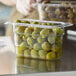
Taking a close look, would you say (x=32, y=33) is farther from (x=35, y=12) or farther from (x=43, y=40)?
(x=35, y=12)

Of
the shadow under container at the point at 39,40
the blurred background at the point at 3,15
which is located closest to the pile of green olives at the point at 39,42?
the shadow under container at the point at 39,40

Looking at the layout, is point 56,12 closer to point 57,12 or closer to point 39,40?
point 57,12

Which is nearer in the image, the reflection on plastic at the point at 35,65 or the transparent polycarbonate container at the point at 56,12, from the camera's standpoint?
the reflection on plastic at the point at 35,65

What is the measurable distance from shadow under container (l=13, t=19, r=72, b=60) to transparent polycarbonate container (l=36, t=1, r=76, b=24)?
0.43 meters

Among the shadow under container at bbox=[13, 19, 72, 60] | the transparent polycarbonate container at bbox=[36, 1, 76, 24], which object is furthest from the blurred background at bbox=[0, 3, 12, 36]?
the shadow under container at bbox=[13, 19, 72, 60]

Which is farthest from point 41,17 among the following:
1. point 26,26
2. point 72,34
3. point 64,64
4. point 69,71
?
point 69,71

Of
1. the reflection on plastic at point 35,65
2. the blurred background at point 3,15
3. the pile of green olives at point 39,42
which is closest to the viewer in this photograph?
the reflection on plastic at point 35,65

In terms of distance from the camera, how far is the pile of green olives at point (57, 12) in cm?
131

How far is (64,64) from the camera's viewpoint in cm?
79

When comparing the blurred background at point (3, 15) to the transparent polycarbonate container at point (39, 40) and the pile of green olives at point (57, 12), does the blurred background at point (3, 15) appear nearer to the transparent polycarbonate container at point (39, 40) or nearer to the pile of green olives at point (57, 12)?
the pile of green olives at point (57, 12)

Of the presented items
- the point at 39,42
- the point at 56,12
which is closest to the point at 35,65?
the point at 39,42

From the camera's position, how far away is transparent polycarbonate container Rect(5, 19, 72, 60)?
84 centimetres

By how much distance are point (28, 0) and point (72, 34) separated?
13.7 inches

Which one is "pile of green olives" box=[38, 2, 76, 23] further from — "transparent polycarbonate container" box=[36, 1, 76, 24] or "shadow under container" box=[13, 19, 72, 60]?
"shadow under container" box=[13, 19, 72, 60]
